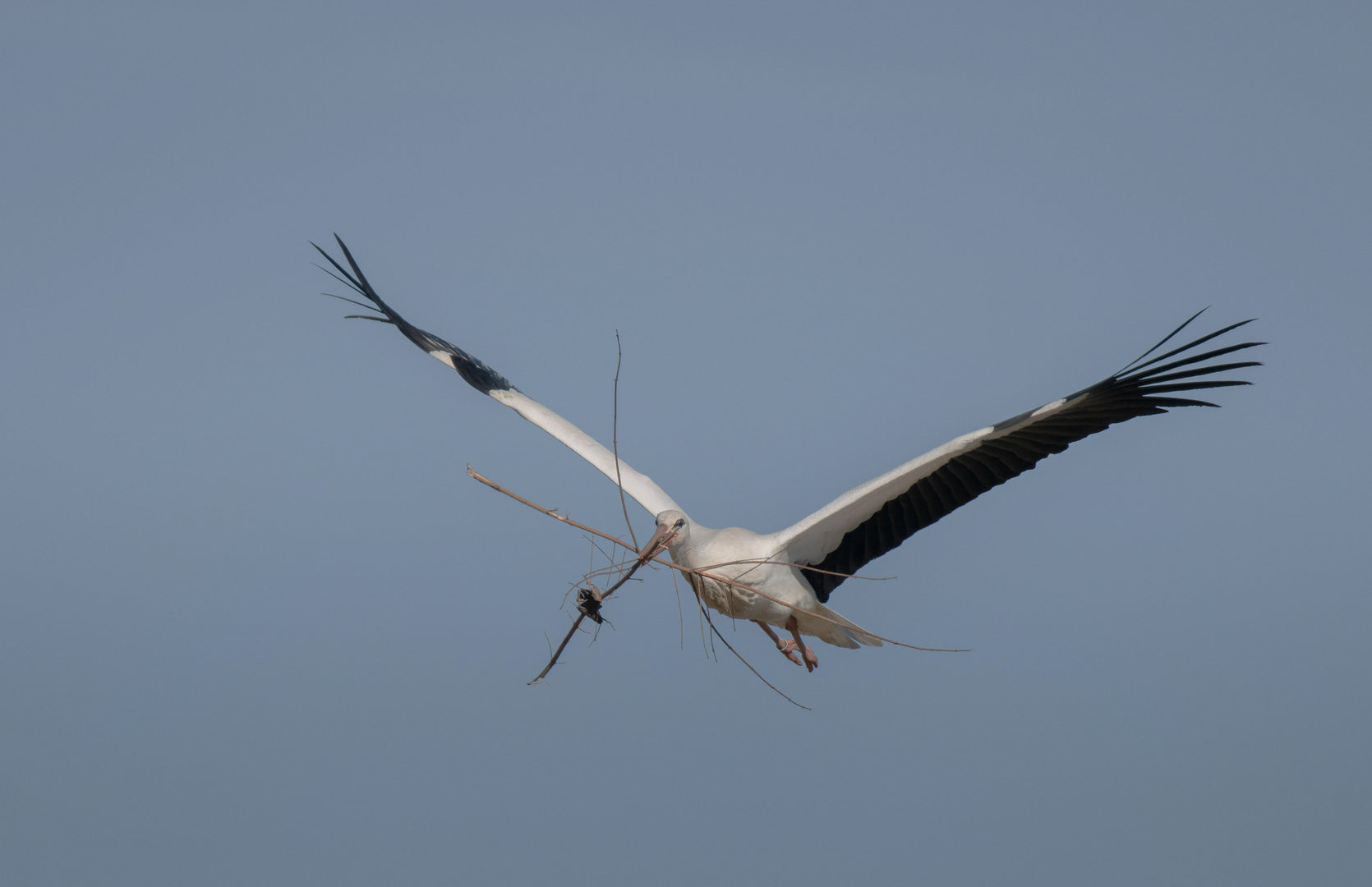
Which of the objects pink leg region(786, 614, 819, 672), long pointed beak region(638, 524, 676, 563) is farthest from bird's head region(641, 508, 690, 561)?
pink leg region(786, 614, 819, 672)

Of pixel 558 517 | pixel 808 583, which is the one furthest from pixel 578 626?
pixel 808 583

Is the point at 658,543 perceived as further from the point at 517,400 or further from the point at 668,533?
the point at 517,400

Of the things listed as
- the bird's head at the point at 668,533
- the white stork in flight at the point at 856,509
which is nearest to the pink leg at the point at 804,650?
the white stork in flight at the point at 856,509

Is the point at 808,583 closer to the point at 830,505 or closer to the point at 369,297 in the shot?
the point at 830,505

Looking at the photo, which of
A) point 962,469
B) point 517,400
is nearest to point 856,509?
point 962,469

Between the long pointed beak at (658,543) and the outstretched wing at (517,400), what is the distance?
1.23 ft

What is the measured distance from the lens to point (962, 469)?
648 cm

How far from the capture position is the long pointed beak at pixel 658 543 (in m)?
5.83

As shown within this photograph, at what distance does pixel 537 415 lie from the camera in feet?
24.1

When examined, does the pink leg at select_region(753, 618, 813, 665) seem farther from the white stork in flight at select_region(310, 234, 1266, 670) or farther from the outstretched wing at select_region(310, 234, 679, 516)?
the outstretched wing at select_region(310, 234, 679, 516)

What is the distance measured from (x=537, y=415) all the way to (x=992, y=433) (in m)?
3.00

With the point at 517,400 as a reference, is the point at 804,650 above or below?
below

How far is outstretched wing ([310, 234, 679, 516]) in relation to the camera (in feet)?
22.0

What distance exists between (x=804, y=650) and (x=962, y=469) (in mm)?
1448
